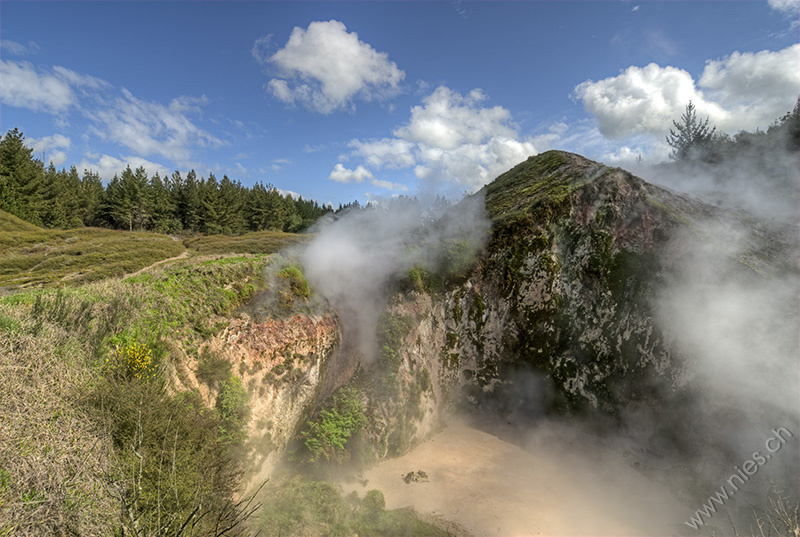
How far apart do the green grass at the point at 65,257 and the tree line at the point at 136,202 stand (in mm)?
12951

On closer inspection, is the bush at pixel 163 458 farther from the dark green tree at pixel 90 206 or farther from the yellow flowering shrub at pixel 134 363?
the dark green tree at pixel 90 206

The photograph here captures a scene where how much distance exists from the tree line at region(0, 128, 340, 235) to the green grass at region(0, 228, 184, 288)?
1295cm

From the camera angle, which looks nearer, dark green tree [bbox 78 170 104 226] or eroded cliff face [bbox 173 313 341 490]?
eroded cliff face [bbox 173 313 341 490]

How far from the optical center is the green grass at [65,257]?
18703 mm

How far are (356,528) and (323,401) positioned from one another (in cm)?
357

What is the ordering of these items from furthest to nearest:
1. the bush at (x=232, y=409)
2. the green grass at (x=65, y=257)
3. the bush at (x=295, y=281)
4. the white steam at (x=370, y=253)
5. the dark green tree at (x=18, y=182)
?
the dark green tree at (x=18, y=182) < the green grass at (x=65, y=257) < the white steam at (x=370, y=253) < the bush at (x=295, y=281) < the bush at (x=232, y=409)

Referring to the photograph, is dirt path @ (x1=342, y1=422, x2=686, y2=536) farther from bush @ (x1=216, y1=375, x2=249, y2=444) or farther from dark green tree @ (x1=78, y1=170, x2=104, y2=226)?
dark green tree @ (x1=78, y1=170, x2=104, y2=226)

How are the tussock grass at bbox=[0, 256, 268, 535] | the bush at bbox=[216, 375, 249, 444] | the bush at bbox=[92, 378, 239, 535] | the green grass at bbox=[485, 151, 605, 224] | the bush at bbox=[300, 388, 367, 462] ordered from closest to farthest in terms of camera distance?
the tussock grass at bbox=[0, 256, 268, 535]
the bush at bbox=[92, 378, 239, 535]
the bush at bbox=[216, 375, 249, 444]
the bush at bbox=[300, 388, 367, 462]
the green grass at bbox=[485, 151, 605, 224]

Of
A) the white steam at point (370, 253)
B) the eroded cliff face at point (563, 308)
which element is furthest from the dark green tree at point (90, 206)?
the eroded cliff face at point (563, 308)

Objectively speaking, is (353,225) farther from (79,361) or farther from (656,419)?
(656,419)

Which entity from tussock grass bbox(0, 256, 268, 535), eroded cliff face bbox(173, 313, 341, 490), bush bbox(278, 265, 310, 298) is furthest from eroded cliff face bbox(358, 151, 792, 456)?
tussock grass bbox(0, 256, 268, 535)

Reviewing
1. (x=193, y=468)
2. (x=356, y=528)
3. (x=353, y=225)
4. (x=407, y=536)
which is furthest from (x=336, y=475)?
(x=353, y=225)

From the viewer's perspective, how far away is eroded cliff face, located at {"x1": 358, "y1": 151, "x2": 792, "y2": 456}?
1191cm

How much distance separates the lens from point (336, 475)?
9.60m
